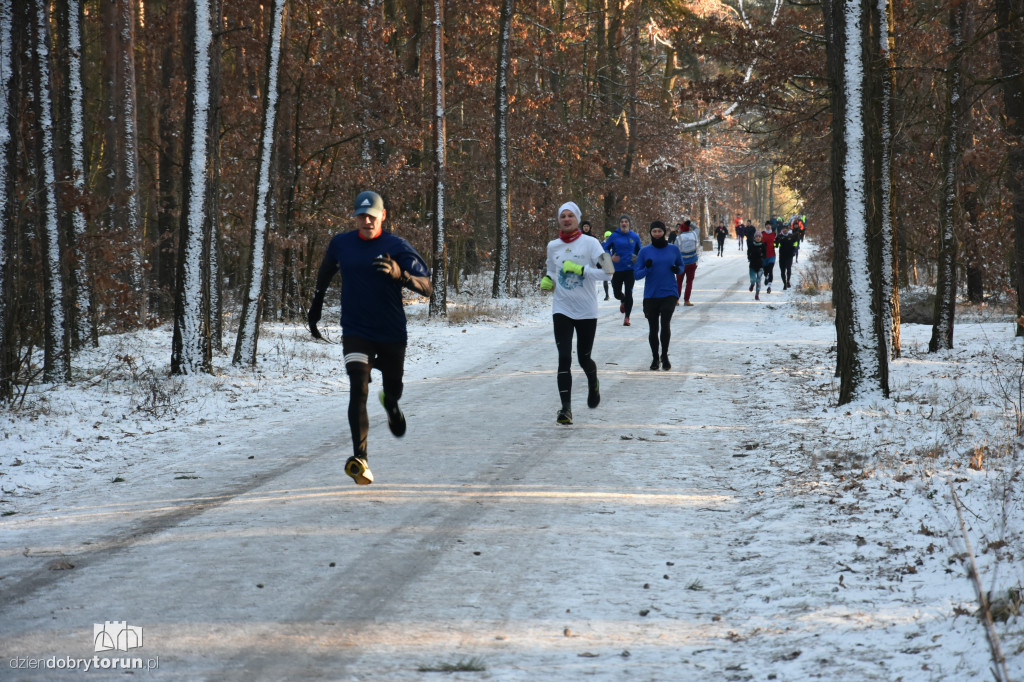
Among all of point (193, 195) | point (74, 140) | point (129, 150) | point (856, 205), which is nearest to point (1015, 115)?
point (856, 205)

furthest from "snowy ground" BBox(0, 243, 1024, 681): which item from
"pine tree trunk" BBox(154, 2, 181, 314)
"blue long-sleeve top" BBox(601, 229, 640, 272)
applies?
"pine tree trunk" BBox(154, 2, 181, 314)

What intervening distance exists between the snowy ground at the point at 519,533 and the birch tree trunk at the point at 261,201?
1.82 metres

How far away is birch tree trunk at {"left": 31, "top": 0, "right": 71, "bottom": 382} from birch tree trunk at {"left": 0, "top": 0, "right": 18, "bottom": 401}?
1.85 meters

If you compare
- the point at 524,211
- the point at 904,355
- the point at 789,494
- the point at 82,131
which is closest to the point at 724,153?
the point at 524,211

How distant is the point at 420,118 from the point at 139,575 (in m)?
21.8

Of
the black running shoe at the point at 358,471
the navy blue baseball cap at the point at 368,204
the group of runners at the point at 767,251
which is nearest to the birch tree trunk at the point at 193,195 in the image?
the navy blue baseball cap at the point at 368,204

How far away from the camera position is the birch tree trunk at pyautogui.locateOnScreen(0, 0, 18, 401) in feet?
30.9

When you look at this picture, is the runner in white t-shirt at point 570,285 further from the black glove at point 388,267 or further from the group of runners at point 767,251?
the group of runners at point 767,251

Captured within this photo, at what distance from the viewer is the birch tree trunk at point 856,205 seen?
9.30 meters

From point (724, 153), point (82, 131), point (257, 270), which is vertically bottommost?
point (257, 270)

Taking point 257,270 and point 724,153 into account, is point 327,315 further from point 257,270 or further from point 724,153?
point 724,153

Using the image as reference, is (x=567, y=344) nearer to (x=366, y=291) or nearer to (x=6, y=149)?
(x=366, y=291)

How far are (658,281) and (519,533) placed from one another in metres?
7.86

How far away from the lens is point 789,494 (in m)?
6.75
